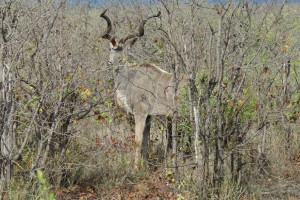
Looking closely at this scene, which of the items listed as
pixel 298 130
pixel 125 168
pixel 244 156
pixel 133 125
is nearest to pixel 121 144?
pixel 133 125

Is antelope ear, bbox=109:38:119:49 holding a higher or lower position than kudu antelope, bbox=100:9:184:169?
higher

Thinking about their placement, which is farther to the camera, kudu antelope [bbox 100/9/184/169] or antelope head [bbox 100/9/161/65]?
antelope head [bbox 100/9/161/65]

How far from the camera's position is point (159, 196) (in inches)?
224

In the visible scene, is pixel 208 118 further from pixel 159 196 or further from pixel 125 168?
pixel 125 168

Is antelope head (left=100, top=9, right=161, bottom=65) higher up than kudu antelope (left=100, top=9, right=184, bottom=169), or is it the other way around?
antelope head (left=100, top=9, right=161, bottom=65)

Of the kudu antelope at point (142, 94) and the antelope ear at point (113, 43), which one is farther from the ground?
the antelope ear at point (113, 43)

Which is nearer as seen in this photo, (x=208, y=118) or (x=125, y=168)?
(x=208, y=118)

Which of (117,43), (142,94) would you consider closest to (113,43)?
(117,43)

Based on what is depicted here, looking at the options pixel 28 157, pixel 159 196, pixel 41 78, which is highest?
pixel 41 78

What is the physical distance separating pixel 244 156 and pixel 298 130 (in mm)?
1666

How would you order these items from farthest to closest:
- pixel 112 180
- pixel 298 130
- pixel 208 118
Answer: pixel 298 130, pixel 112 180, pixel 208 118

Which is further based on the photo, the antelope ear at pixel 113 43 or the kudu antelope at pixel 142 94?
the antelope ear at pixel 113 43

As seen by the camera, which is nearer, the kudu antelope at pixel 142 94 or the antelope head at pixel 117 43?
the kudu antelope at pixel 142 94

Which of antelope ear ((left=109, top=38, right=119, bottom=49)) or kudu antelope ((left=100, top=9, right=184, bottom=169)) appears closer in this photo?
kudu antelope ((left=100, top=9, right=184, bottom=169))
